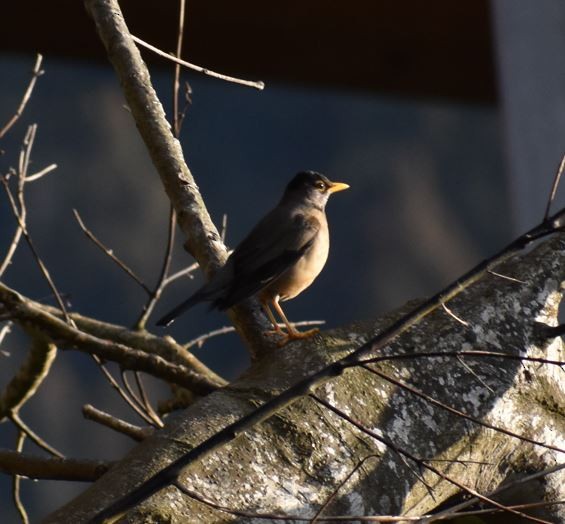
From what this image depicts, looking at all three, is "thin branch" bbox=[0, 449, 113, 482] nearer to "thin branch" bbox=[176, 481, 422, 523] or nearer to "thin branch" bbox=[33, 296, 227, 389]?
"thin branch" bbox=[33, 296, 227, 389]

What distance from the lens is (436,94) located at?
7.91 m

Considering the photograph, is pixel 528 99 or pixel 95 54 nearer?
pixel 528 99

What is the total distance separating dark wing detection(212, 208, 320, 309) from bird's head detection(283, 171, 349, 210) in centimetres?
19

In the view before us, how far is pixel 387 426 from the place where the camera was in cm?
208

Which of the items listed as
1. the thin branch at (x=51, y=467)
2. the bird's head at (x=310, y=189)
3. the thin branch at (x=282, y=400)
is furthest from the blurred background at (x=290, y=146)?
the thin branch at (x=282, y=400)

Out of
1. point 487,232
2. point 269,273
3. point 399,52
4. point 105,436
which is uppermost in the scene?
point 399,52

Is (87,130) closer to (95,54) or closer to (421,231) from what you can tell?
(95,54)

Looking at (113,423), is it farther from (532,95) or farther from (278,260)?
(532,95)

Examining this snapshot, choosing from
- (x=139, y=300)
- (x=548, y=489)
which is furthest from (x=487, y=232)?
(x=548, y=489)

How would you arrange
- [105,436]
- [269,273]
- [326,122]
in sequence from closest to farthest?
[269,273] → [105,436] → [326,122]

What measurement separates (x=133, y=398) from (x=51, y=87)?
12.5ft

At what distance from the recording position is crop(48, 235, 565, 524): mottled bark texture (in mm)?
1881

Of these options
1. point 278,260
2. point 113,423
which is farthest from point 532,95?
point 113,423

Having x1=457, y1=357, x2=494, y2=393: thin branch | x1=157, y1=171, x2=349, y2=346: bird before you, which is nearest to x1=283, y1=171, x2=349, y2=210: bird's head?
x1=157, y1=171, x2=349, y2=346: bird
